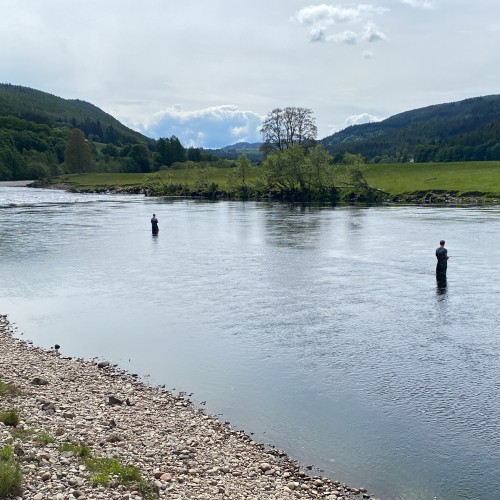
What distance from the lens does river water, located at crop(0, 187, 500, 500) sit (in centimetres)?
1509

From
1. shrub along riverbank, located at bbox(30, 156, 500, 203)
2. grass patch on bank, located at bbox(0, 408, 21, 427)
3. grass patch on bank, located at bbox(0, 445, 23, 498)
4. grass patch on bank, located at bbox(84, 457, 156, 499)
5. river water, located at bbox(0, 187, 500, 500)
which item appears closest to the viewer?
grass patch on bank, located at bbox(0, 445, 23, 498)

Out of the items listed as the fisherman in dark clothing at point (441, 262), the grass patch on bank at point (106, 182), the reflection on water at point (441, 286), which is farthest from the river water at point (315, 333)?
the grass patch on bank at point (106, 182)

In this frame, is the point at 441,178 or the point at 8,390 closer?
the point at 8,390

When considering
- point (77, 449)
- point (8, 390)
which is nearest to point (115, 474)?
point (77, 449)

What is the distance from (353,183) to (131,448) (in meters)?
102

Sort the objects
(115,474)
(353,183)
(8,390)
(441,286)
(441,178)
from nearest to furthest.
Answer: (115,474) < (8,390) < (441,286) < (353,183) < (441,178)

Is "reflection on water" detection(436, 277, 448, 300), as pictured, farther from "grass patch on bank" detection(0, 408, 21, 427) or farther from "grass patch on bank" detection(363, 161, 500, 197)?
"grass patch on bank" detection(363, 161, 500, 197)

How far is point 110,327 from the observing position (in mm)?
27000

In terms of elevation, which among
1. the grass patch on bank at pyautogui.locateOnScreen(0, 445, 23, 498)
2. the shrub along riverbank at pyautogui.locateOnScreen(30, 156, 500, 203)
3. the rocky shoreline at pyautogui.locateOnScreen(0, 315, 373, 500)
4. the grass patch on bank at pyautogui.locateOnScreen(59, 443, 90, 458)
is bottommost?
the rocky shoreline at pyautogui.locateOnScreen(0, 315, 373, 500)

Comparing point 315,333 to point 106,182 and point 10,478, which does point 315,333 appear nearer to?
point 10,478

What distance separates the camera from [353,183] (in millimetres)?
111688

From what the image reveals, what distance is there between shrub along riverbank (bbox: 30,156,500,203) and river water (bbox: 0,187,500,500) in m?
49.7

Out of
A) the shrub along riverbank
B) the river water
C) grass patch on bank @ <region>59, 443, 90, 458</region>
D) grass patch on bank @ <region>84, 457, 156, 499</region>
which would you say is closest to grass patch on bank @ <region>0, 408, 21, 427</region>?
grass patch on bank @ <region>59, 443, 90, 458</region>

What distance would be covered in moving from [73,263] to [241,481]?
115ft
